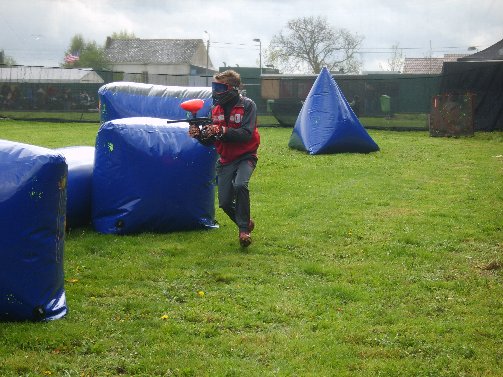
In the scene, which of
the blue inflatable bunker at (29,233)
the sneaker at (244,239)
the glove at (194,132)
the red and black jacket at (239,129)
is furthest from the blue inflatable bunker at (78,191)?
the blue inflatable bunker at (29,233)

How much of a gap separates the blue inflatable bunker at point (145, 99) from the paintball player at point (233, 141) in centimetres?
318

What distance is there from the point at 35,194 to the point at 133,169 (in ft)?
9.00

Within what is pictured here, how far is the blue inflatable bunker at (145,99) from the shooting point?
35.5 ft

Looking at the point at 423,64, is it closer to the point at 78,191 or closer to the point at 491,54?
the point at 491,54

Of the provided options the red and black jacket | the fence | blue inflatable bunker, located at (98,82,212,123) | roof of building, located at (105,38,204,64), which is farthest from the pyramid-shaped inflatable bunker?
roof of building, located at (105,38,204,64)

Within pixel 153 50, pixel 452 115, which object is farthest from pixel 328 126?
pixel 153 50

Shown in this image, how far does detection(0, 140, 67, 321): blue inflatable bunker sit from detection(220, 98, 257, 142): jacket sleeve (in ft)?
7.95

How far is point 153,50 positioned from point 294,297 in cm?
8242

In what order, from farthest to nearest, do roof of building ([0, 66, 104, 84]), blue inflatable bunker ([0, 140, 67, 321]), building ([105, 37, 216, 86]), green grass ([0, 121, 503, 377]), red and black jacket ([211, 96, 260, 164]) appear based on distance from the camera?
building ([105, 37, 216, 86]) → roof of building ([0, 66, 104, 84]) → red and black jacket ([211, 96, 260, 164]) → blue inflatable bunker ([0, 140, 67, 321]) → green grass ([0, 121, 503, 377])

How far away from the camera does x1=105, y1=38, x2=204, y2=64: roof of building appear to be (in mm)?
84125

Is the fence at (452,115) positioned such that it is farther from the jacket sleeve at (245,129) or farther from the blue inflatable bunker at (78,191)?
the blue inflatable bunker at (78,191)

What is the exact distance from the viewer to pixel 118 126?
757 cm

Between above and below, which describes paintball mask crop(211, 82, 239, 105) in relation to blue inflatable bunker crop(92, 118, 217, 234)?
above

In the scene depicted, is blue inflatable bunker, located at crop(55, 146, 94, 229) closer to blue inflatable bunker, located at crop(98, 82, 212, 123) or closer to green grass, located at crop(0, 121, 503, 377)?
green grass, located at crop(0, 121, 503, 377)
